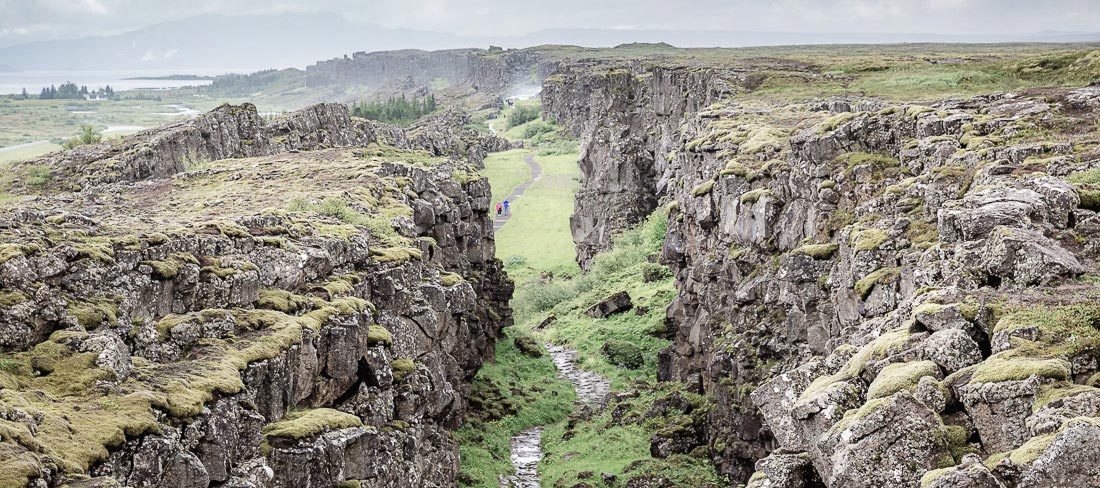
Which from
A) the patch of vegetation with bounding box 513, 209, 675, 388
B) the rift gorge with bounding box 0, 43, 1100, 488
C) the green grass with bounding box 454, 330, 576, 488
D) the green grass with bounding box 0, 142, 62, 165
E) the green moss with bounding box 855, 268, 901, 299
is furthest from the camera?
the green grass with bounding box 0, 142, 62, 165

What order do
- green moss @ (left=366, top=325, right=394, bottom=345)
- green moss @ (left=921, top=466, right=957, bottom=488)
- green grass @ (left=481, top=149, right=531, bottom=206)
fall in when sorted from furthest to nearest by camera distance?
green grass @ (left=481, top=149, right=531, bottom=206)
green moss @ (left=366, top=325, right=394, bottom=345)
green moss @ (left=921, top=466, right=957, bottom=488)

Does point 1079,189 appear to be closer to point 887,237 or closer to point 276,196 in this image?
point 887,237

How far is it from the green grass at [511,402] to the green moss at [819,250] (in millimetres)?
20760

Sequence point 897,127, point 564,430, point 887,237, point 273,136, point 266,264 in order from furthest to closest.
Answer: point 273,136
point 564,430
point 897,127
point 266,264
point 887,237

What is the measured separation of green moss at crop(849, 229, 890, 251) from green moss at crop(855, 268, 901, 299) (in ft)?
4.05

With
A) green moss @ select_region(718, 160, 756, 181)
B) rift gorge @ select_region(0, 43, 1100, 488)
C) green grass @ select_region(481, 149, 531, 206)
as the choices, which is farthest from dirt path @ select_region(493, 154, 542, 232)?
green moss @ select_region(718, 160, 756, 181)

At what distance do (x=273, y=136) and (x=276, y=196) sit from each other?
4000 centimetres

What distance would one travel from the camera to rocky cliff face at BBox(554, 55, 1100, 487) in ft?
69.8

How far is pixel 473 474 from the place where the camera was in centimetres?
5150

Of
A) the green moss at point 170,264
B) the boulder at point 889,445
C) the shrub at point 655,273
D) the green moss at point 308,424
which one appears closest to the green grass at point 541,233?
the shrub at point 655,273

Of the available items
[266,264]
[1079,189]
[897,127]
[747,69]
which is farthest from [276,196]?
[747,69]

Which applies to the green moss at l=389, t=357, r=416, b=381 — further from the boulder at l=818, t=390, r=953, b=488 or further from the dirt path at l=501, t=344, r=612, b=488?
the boulder at l=818, t=390, r=953, b=488

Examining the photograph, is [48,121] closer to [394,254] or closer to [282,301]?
[394,254]

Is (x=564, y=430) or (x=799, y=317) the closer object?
(x=799, y=317)
